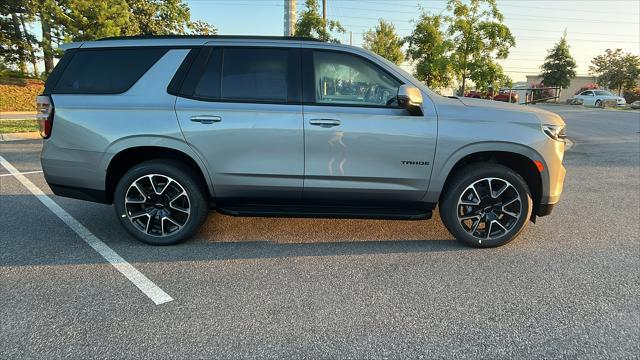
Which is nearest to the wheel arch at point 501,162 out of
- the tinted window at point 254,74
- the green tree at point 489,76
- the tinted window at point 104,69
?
the tinted window at point 254,74

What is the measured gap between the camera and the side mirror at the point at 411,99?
3.30 metres

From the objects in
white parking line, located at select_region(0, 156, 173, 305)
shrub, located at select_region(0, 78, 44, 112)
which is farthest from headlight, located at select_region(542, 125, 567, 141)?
shrub, located at select_region(0, 78, 44, 112)

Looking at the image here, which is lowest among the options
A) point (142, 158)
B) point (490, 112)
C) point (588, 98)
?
point (142, 158)

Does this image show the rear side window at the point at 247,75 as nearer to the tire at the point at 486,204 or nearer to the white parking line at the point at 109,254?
the white parking line at the point at 109,254

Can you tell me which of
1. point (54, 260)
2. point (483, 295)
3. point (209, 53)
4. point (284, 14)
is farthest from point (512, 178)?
point (284, 14)

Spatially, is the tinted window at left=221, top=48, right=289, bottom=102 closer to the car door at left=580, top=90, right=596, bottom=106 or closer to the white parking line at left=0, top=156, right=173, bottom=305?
the white parking line at left=0, top=156, right=173, bottom=305

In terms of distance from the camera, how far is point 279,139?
3.53 m

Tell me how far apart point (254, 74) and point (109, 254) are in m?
2.10

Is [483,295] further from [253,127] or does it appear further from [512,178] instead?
[253,127]

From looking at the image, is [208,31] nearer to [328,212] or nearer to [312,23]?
[312,23]

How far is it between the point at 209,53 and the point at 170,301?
2.19 m

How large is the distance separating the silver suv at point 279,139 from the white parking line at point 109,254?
33 centimetres

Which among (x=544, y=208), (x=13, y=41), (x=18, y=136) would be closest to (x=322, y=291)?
(x=544, y=208)

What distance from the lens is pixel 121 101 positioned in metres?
3.58
